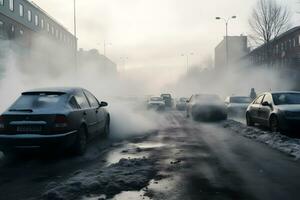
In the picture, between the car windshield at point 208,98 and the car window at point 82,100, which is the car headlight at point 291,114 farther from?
the car windshield at point 208,98

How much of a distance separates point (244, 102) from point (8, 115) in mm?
18196

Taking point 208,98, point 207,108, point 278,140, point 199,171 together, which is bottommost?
point 199,171

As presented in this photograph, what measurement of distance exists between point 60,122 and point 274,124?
733 centimetres

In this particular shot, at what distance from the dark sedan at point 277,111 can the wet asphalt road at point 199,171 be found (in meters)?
1.81

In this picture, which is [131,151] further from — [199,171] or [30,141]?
[199,171]

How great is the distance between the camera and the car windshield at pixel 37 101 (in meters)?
8.72

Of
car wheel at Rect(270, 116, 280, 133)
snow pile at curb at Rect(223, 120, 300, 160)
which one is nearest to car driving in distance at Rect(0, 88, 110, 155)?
snow pile at curb at Rect(223, 120, 300, 160)

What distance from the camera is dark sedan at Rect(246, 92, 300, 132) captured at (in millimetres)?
12047

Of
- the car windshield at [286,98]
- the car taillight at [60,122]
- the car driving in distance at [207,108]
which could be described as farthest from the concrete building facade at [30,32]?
the car taillight at [60,122]

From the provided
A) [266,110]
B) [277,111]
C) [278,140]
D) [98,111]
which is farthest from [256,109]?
[98,111]

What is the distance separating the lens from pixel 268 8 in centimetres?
5525

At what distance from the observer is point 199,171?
7227 mm

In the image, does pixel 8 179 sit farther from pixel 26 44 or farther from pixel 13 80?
pixel 26 44

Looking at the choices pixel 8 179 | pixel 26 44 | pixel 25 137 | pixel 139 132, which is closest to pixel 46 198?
pixel 8 179
